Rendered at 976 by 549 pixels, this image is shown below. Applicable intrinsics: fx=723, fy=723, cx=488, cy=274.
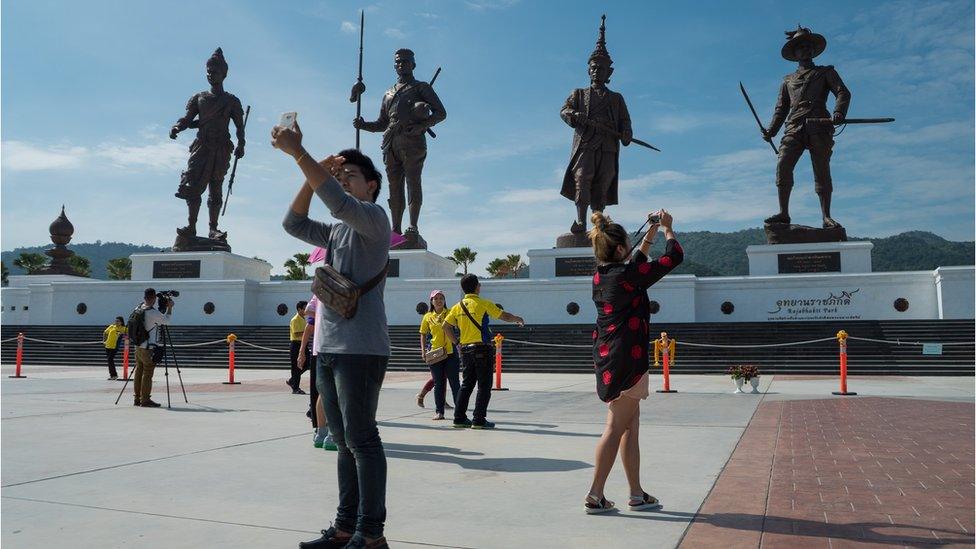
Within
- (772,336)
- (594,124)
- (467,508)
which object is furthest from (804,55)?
(467,508)

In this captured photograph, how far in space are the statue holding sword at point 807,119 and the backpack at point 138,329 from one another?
19773 mm

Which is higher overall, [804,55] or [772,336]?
[804,55]

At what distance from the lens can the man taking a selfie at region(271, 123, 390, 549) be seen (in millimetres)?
3186

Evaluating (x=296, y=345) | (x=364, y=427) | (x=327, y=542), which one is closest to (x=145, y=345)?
(x=296, y=345)

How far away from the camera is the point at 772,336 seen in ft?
64.3

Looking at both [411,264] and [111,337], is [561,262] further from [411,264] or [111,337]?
[111,337]

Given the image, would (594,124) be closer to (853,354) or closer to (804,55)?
(804,55)

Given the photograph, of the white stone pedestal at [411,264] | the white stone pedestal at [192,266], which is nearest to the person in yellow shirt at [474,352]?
the white stone pedestal at [411,264]

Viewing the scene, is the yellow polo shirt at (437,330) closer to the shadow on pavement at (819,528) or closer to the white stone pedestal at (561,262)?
the shadow on pavement at (819,528)

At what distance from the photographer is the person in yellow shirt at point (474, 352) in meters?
7.93

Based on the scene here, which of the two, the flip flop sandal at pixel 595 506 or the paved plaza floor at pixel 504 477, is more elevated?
the flip flop sandal at pixel 595 506

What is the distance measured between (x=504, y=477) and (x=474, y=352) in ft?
9.60

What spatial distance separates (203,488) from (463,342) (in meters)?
3.76

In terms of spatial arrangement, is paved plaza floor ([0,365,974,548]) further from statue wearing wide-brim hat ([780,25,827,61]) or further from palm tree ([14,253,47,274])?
palm tree ([14,253,47,274])
